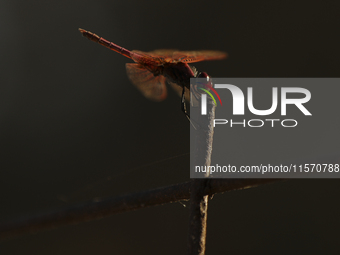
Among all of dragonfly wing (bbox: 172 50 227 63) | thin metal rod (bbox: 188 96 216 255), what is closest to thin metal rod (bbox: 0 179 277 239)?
thin metal rod (bbox: 188 96 216 255)

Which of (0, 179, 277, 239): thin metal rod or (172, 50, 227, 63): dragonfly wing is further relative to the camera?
(172, 50, 227, 63): dragonfly wing

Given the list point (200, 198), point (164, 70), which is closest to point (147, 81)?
point (164, 70)

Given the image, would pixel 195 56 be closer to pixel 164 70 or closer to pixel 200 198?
pixel 164 70

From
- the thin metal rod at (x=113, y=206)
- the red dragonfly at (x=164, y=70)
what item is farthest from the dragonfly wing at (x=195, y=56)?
the thin metal rod at (x=113, y=206)

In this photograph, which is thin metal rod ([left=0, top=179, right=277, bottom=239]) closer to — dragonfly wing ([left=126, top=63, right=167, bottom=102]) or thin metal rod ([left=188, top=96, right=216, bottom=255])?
thin metal rod ([left=188, top=96, right=216, bottom=255])

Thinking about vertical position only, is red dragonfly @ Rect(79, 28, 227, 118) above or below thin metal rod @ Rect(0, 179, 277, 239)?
above

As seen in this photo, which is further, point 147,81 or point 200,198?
point 147,81

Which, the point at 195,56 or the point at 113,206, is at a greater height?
the point at 195,56

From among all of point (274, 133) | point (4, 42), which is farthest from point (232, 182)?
point (4, 42)
